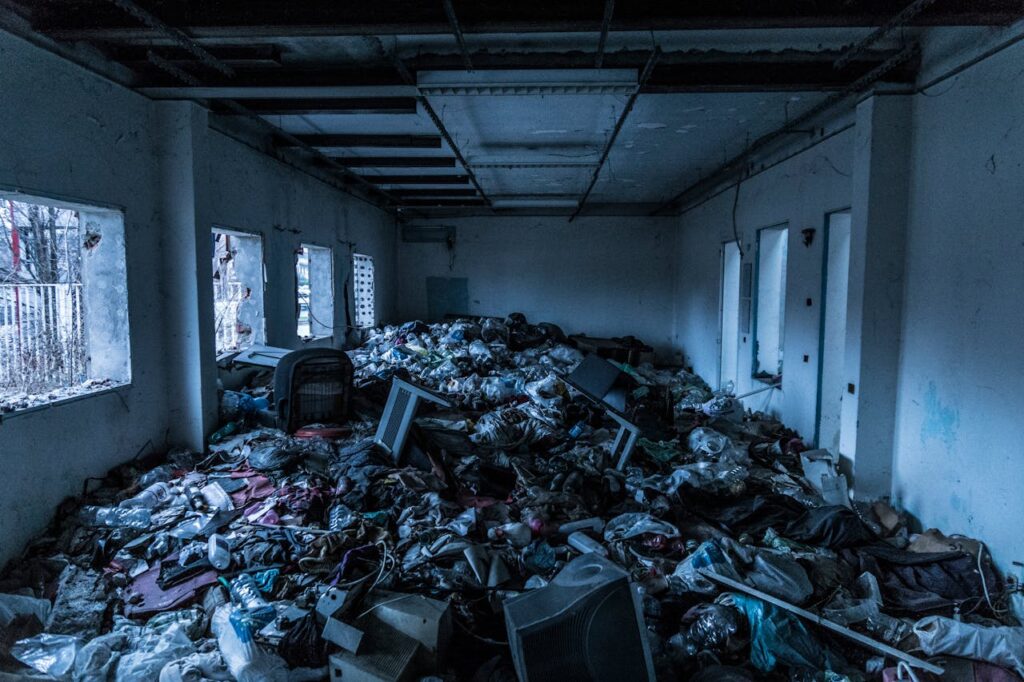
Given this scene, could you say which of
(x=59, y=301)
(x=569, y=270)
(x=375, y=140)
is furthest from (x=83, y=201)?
(x=569, y=270)

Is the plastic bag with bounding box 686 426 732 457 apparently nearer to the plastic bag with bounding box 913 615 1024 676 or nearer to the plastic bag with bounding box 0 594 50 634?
the plastic bag with bounding box 913 615 1024 676

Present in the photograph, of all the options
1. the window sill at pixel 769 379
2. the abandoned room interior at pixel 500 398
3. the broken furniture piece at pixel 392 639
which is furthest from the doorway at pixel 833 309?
the broken furniture piece at pixel 392 639

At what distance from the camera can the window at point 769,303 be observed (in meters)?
6.69

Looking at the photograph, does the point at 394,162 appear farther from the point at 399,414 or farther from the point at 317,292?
the point at 399,414

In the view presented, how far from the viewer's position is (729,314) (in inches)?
322

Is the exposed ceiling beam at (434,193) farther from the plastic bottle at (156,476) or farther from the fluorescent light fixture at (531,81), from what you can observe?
the plastic bottle at (156,476)

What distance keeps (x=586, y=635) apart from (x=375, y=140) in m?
5.60

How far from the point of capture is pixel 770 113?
5098 millimetres

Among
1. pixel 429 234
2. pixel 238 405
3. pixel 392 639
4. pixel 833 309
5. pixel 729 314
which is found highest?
pixel 429 234

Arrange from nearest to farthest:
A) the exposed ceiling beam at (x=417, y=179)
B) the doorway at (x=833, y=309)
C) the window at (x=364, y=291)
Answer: the doorway at (x=833, y=309) → the exposed ceiling beam at (x=417, y=179) → the window at (x=364, y=291)

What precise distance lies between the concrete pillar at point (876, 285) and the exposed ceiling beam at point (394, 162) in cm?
465

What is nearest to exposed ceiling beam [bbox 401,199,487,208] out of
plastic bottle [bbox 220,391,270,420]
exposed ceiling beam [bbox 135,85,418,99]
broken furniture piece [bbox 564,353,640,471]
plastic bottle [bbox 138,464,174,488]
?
plastic bottle [bbox 220,391,270,420]

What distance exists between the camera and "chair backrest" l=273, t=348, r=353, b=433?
4910mm

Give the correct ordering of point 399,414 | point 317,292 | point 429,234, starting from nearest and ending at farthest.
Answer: point 399,414, point 317,292, point 429,234
